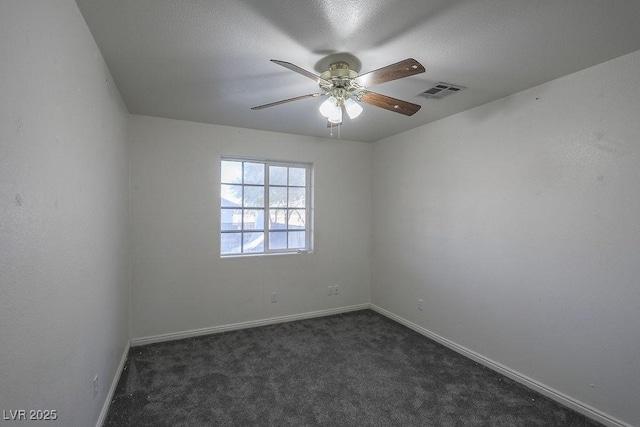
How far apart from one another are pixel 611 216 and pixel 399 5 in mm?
1932

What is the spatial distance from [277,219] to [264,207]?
0.23m

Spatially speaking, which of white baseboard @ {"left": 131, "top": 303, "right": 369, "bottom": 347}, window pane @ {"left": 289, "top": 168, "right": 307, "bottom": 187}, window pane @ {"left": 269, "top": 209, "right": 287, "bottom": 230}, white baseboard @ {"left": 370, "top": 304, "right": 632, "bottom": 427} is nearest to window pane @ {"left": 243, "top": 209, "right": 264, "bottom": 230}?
window pane @ {"left": 269, "top": 209, "right": 287, "bottom": 230}

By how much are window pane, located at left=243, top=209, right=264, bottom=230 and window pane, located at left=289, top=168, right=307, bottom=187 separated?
58 cm

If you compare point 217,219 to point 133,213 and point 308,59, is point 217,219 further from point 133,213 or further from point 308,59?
point 308,59

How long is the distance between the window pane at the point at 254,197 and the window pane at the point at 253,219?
7 centimetres

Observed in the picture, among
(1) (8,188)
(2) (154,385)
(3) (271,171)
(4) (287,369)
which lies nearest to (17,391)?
(1) (8,188)

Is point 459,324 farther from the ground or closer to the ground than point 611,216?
closer to the ground

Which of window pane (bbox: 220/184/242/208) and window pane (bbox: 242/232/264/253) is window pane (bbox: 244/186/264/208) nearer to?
window pane (bbox: 220/184/242/208)

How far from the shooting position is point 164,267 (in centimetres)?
322

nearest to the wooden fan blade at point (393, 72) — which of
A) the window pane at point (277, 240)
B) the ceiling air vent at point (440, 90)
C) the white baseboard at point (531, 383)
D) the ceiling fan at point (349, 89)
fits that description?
the ceiling fan at point (349, 89)

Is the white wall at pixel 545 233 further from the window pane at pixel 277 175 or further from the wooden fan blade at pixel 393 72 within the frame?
the window pane at pixel 277 175

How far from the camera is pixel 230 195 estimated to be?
361 cm

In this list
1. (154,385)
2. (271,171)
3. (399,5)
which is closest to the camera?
(399,5)

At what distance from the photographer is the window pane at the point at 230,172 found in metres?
3.59
